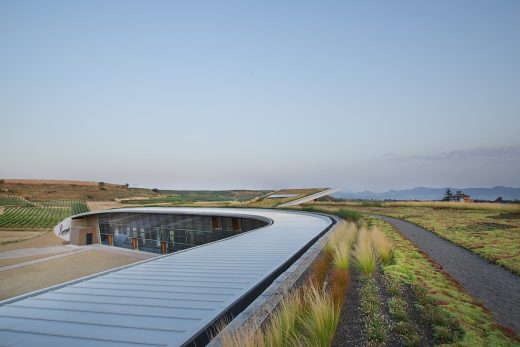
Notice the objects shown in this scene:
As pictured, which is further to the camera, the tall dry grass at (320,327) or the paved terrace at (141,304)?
the tall dry grass at (320,327)

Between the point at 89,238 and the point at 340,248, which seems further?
the point at 89,238

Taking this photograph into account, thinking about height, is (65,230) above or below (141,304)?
below

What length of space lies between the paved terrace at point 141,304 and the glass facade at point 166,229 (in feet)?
39.8

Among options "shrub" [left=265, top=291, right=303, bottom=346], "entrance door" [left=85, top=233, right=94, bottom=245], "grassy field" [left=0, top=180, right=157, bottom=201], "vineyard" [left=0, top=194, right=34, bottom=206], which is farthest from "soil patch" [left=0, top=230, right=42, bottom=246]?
"shrub" [left=265, top=291, right=303, bottom=346]

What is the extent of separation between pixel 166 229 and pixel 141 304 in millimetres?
21483

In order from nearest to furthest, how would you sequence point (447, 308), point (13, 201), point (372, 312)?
point (372, 312), point (447, 308), point (13, 201)

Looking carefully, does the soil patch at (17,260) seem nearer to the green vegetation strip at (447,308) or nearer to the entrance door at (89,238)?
the entrance door at (89,238)

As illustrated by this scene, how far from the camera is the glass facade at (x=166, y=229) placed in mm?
20625

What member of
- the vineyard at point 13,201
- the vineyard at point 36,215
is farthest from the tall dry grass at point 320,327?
the vineyard at point 13,201

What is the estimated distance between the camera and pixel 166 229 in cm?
2459

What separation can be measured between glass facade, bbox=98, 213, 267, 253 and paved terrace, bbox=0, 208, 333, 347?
39.8 feet

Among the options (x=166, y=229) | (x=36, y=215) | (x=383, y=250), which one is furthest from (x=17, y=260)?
(x=36, y=215)

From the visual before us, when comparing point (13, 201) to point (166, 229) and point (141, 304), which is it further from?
point (141, 304)

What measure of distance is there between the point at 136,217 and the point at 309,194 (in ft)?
71.4
